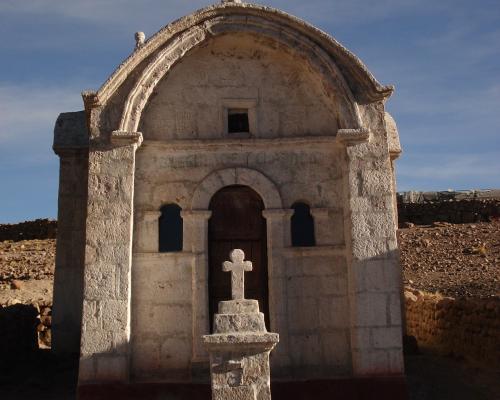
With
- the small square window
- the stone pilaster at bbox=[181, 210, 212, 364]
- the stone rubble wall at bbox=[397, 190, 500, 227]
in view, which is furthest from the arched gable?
the stone rubble wall at bbox=[397, 190, 500, 227]

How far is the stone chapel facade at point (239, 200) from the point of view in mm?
8055

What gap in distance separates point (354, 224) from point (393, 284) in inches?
37.7

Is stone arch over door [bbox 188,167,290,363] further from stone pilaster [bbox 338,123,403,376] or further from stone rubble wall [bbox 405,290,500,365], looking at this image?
stone rubble wall [bbox 405,290,500,365]

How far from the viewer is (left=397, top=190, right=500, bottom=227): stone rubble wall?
2653 centimetres

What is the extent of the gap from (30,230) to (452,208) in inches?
806

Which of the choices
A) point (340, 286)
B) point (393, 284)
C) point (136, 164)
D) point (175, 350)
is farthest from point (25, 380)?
point (393, 284)

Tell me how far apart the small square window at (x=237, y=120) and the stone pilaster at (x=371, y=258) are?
1496 mm

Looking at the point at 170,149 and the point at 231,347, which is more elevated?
the point at 170,149


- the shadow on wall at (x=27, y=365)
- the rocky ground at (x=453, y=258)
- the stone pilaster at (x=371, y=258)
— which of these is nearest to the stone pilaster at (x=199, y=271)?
the stone pilaster at (x=371, y=258)

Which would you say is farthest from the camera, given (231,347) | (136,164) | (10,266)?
(10,266)

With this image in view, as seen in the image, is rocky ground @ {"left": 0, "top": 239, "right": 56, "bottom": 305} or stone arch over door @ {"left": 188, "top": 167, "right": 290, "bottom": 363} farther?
rocky ground @ {"left": 0, "top": 239, "right": 56, "bottom": 305}

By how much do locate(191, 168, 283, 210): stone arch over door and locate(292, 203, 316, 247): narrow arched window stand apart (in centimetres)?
33

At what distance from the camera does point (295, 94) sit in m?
9.05

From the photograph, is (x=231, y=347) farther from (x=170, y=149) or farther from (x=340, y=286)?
(x=170, y=149)
